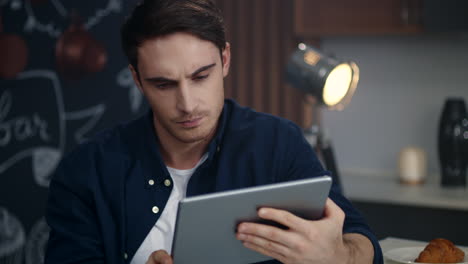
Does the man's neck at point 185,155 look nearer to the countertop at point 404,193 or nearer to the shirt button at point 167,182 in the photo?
the shirt button at point 167,182

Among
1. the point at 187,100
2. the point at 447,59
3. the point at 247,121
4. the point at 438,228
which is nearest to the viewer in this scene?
the point at 187,100

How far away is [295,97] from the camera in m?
3.45

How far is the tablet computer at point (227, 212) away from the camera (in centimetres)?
110

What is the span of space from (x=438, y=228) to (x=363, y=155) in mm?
819

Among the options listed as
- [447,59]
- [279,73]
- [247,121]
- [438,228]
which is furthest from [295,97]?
[247,121]

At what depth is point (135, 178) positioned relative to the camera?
1.57m

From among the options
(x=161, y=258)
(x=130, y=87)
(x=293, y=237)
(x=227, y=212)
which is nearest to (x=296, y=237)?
(x=293, y=237)

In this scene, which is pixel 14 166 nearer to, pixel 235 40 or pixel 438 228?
pixel 235 40

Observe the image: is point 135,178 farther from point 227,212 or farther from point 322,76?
point 322,76

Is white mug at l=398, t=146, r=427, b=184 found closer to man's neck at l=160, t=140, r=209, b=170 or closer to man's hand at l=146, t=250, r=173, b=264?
man's neck at l=160, t=140, r=209, b=170

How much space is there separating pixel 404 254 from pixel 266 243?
0.55 m

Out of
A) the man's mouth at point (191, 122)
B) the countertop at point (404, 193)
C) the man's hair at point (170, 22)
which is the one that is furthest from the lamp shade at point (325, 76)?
the man's mouth at point (191, 122)

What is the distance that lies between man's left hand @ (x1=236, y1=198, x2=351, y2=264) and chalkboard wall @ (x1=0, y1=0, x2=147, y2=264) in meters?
1.90

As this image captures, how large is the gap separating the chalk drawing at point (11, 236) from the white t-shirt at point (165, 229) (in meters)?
1.50
